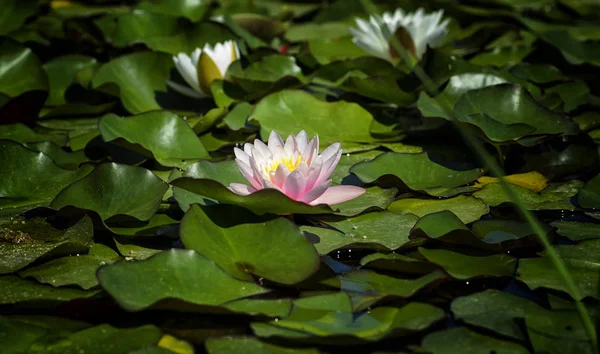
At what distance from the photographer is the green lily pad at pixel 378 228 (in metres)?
1.76

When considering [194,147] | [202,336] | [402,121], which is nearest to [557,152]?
[402,121]

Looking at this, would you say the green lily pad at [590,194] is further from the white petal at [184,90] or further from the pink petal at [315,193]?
the white petal at [184,90]

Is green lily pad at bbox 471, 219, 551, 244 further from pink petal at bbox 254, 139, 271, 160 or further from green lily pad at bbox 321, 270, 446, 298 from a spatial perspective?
pink petal at bbox 254, 139, 271, 160

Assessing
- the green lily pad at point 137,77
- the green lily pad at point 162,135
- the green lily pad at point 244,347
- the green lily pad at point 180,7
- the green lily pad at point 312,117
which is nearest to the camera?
the green lily pad at point 244,347

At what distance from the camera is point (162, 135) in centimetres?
234

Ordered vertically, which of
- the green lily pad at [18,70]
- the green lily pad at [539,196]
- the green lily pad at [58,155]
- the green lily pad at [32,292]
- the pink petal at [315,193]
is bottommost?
the green lily pad at [58,155]

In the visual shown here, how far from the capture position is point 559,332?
4.62 ft

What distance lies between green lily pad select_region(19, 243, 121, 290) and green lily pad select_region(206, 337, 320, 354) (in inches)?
15.3

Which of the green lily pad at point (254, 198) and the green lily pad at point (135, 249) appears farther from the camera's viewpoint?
the green lily pad at point (135, 249)

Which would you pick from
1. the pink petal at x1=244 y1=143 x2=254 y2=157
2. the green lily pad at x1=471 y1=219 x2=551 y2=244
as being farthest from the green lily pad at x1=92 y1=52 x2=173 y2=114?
the green lily pad at x1=471 y1=219 x2=551 y2=244

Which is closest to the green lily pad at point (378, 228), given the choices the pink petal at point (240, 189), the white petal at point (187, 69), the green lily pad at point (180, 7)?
the pink petal at point (240, 189)

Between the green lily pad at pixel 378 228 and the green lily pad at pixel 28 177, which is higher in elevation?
the green lily pad at pixel 378 228

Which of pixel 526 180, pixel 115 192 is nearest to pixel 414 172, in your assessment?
pixel 526 180

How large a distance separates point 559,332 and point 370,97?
1442 mm
